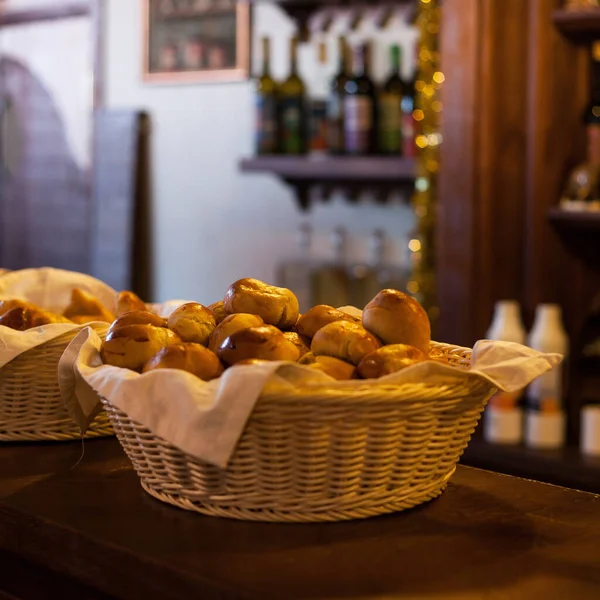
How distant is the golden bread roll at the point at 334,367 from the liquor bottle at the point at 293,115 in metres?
2.10

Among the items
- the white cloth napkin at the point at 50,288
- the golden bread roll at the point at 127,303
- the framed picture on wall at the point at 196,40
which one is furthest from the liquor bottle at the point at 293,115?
the golden bread roll at the point at 127,303

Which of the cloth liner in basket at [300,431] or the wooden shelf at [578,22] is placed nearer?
the cloth liner in basket at [300,431]

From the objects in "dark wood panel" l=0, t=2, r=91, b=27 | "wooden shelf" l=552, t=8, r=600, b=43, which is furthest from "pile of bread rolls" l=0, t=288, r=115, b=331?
"dark wood panel" l=0, t=2, r=91, b=27

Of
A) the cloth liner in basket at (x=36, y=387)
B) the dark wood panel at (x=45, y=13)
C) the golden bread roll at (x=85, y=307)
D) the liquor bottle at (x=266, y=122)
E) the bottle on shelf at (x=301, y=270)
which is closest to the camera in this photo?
the cloth liner in basket at (x=36, y=387)

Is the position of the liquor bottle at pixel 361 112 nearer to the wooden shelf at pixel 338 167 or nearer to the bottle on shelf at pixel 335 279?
the wooden shelf at pixel 338 167

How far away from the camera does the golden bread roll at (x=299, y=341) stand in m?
1.11

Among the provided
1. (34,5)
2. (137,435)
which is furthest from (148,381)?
(34,5)

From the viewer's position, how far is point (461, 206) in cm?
249

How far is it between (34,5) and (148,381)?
3.51 metres

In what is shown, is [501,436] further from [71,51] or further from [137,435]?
[71,51]

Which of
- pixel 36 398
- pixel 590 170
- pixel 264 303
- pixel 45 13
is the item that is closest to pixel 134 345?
pixel 264 303

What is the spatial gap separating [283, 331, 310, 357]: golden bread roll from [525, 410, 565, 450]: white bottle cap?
4.75 ft

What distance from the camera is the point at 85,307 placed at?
1428mm

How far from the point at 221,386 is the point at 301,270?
2.33 metres
